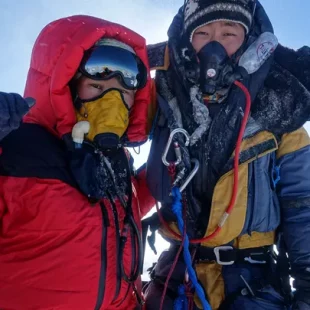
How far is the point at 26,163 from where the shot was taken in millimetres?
Result: 2148

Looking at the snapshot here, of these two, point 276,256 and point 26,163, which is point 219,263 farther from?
point 26,163

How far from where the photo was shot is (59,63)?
8.21 ft

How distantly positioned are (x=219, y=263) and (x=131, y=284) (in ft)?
1.81

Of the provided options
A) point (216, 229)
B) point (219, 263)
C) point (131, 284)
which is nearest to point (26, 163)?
point (131, 284)

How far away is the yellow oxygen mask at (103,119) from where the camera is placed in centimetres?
239

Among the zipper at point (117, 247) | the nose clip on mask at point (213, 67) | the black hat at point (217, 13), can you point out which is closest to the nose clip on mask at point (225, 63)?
the nose clip on mask at point (213, 67)

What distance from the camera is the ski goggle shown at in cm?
256

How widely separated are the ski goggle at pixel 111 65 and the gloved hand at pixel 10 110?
2.42ft

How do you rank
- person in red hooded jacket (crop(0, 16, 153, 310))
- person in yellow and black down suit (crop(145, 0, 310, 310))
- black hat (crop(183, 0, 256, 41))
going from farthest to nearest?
1. black hat (crop(183, 0, 256, 41))
2. person in yellow and black down suit (crop(145, 0, 310, 310))
3. person in red hooded jacket (crop(0, 16, 153, 310))

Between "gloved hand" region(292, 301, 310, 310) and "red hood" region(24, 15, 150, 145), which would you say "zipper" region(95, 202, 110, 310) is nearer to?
"red hood" region(24, 15, 150, 145)

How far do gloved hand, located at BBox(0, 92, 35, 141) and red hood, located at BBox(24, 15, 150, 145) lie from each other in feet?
1.80

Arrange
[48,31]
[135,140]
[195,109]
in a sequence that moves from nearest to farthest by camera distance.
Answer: [195,109] < [48,31] < [135,140]

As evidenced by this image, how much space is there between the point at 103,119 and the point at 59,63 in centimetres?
47

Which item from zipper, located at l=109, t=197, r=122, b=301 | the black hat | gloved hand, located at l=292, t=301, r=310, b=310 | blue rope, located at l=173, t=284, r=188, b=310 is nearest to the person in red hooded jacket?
zipper, located at l=109, t=197, r=122, b=301
